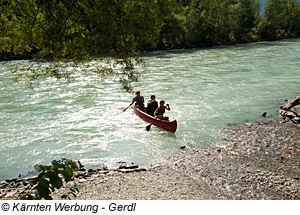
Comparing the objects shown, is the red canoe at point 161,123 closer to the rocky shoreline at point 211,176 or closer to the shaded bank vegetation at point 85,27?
the rocky shoreline at point 211,176

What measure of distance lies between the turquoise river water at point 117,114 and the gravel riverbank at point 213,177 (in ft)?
3.37

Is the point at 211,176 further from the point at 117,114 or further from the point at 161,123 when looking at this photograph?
the point at 117,114

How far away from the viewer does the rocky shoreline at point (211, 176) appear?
6.06 metres

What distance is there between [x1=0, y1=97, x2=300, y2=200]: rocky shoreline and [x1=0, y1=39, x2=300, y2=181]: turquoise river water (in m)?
0.97

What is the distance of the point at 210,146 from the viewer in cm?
935

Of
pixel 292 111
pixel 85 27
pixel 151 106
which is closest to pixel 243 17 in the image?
pixel 292 111

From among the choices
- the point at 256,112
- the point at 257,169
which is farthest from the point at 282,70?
the point at 257,169

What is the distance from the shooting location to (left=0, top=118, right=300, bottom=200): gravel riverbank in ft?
19.9

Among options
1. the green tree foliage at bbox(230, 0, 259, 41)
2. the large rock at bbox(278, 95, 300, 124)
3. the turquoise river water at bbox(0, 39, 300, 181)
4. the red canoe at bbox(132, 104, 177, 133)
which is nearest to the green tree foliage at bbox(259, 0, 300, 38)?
the green tree foliage at bbox(230, 0, 259, 41)

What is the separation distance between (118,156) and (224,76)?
54.8 ft

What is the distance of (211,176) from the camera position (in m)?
7.05

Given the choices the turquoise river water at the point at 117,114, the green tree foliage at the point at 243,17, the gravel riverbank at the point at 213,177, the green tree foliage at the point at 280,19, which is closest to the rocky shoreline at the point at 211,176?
the gravel riverbank at the point at 213,177

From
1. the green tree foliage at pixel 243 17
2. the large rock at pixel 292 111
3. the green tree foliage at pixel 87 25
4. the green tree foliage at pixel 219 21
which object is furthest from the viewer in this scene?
the green tree foliage at pixel 243 17
